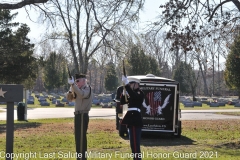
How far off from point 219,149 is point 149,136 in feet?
15.3

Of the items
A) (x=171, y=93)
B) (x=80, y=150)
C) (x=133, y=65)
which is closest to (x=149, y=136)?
(x=171, y=93)

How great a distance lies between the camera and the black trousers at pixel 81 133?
8.37m

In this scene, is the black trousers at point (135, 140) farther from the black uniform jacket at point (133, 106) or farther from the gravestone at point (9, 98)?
the gravestone at point (9, 98)

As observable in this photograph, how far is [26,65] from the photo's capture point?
26.9 metres

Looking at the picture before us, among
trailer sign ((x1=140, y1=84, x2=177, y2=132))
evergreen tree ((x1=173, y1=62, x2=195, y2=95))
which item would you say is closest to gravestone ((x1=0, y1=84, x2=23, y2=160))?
trailer sign ((x1=140, y1=84, x2=177, y2=132))

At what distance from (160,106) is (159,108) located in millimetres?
82

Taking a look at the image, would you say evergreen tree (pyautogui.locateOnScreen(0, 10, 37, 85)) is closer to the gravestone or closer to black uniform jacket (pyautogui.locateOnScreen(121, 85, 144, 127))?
the gravestone

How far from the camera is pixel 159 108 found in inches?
570

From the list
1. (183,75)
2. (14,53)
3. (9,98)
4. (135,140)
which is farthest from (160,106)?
(183,75)

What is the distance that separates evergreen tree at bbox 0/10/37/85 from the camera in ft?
83.3

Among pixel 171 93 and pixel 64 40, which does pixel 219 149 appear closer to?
pixel 171 93

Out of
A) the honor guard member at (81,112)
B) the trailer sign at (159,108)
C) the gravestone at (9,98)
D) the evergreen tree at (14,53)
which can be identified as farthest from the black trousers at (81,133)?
the evergreen tree at (14,53)

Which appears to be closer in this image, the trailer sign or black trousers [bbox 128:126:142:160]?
black trousers [bbox 128:126:142:160]

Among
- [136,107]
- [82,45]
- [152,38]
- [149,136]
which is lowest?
Result: [149,136]
